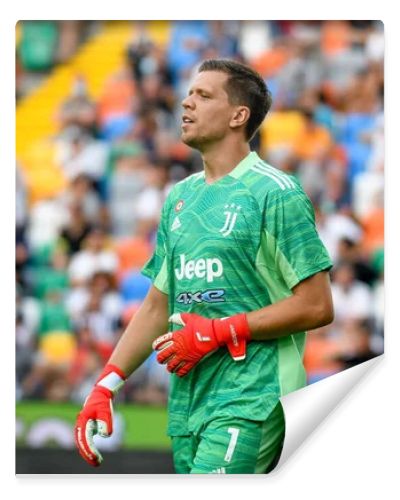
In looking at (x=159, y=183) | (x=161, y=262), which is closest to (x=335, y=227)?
(x=159, y=183)

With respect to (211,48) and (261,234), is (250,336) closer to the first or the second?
(261,234)

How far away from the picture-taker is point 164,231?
3.65 m

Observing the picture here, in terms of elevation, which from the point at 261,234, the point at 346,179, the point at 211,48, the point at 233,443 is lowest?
the point at 233,443

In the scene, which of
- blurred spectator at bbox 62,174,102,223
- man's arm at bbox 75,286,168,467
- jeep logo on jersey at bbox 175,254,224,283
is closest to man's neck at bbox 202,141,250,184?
jeep logo on jersey at bbox 175,254,224,283

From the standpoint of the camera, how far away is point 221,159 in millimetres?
3578

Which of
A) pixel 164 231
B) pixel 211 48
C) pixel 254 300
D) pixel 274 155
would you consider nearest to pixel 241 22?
pixel 211 48

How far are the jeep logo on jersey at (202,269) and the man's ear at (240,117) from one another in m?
0.51

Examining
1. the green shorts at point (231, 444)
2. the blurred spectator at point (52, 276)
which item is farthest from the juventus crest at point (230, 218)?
the blurred spectator at point (52, 276)

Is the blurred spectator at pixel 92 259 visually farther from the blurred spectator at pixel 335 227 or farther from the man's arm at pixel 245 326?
the man's arm at pixel 245 326

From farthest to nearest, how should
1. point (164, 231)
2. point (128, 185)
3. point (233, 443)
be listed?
point (128, 185) < point (164, 231) < point (233, 443)

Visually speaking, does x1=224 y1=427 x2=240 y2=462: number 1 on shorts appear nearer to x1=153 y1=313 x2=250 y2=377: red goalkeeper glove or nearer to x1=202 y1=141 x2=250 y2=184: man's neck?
x1=153 y1=313 x2=250 y2=377: red goalkeeper glove

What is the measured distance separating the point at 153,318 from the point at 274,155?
1.43m

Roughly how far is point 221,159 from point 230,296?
1.63ft

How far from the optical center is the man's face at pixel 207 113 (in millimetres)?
3570
